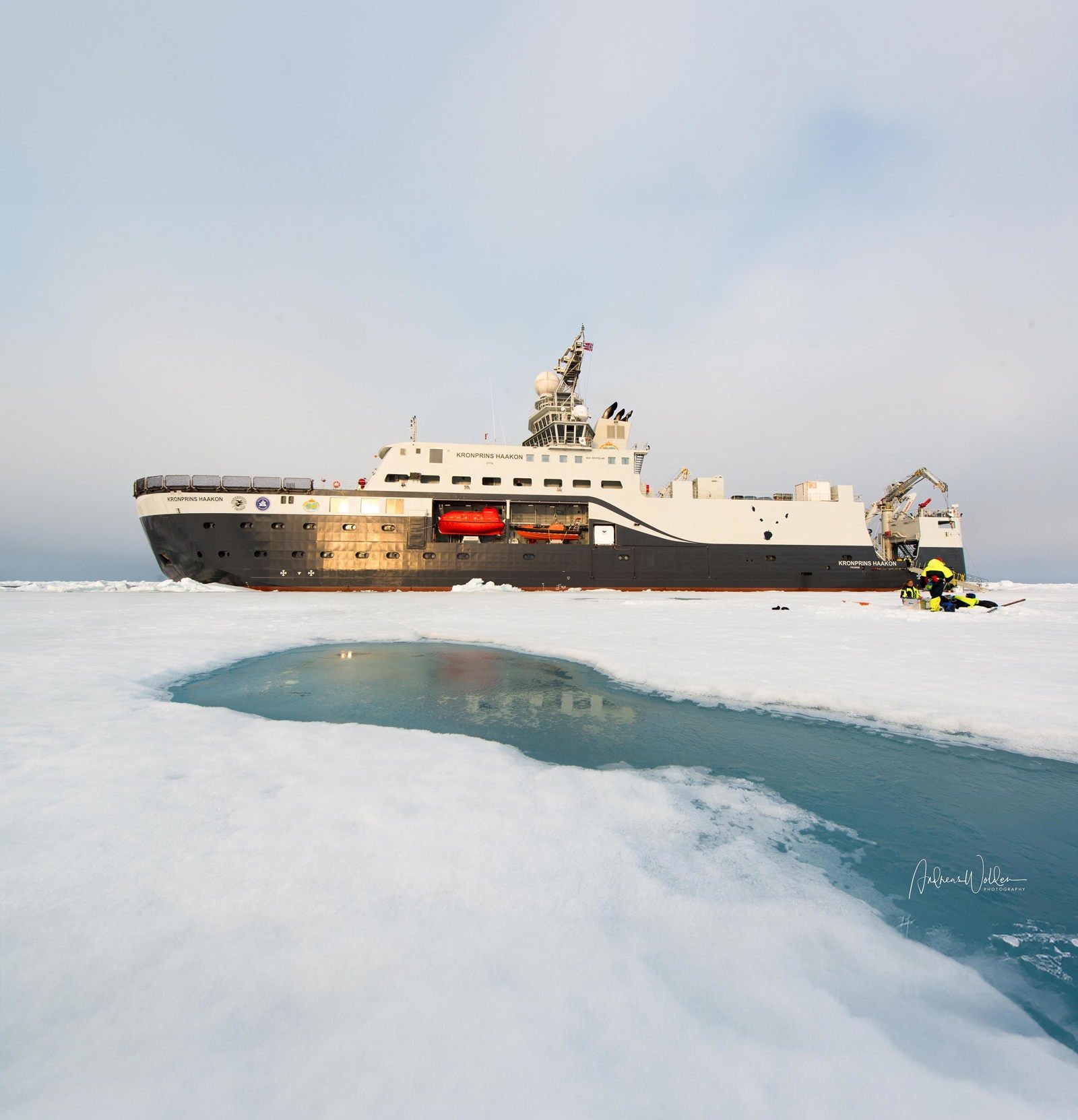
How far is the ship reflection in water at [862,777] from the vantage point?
170 cm

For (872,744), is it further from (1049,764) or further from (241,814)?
(241,814)

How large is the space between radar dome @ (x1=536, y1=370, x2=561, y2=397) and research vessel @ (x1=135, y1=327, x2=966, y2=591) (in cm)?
214

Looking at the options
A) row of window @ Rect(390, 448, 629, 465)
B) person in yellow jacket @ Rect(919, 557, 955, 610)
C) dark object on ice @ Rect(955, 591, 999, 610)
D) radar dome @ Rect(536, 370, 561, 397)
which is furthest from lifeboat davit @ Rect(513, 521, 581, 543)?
dark object on ice @ Rect(955, 591, 999, 610)

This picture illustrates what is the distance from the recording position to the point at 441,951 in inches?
59.2

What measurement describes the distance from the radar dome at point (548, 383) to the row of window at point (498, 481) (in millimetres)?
6644

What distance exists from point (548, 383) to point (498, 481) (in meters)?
8.13

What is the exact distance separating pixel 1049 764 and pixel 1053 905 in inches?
75.4

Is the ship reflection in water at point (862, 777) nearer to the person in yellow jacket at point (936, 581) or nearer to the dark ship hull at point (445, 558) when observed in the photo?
the person in yellow jacket at point (936, 581)

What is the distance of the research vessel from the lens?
22.6 m

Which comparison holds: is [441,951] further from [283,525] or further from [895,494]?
[895,494]

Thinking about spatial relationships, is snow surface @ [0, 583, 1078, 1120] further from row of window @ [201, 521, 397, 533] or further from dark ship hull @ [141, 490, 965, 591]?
row of window @ [201, 521, 397, 533]

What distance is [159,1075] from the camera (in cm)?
112

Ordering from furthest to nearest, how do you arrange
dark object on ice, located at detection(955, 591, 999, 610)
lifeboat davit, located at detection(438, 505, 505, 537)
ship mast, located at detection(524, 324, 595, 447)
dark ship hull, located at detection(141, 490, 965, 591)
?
1. ship mast, located at detection(524, 324, 595, 447)
2. lifeboat davit, located at detection(438, 505, 505, 537)
3. dark ship hull, located at detection(141, 490, 965, 591)
4. dark object on ice, located at detection(955, 591, 999, 610)

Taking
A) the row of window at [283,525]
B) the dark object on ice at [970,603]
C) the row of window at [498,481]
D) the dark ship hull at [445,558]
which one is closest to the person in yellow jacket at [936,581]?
the dark object on ice at [970,603]
